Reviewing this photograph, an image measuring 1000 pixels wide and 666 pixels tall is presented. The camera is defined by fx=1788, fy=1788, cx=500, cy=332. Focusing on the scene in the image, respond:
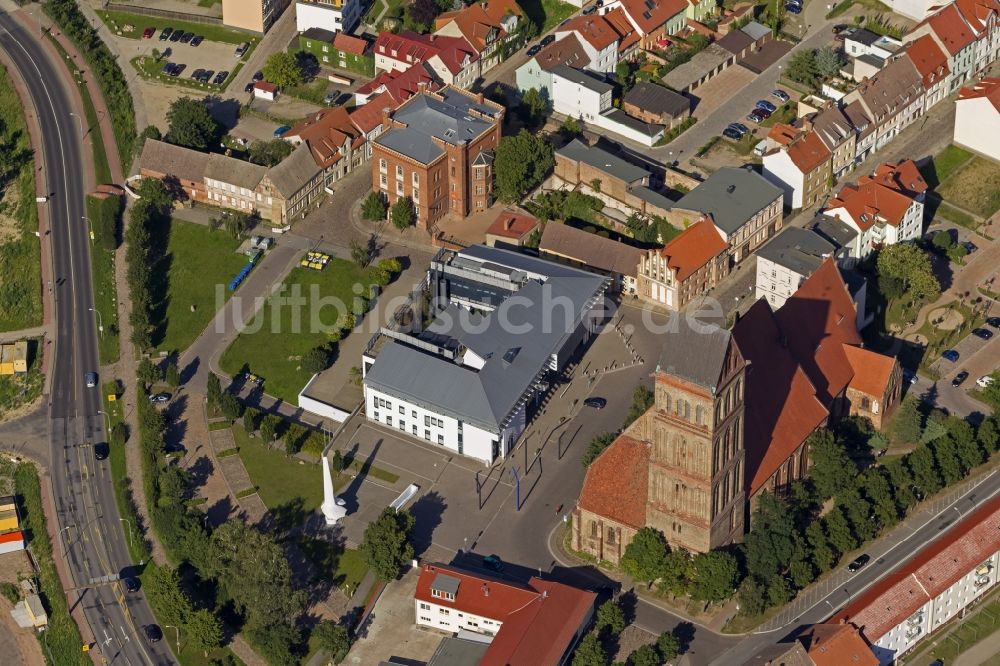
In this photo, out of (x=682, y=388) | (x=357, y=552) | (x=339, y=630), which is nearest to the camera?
(x=682, y=388)

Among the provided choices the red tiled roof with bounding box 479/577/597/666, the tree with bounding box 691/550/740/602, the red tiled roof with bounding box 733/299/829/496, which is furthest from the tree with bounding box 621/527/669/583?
the red tiled roof with bounding box 733/299/829/496

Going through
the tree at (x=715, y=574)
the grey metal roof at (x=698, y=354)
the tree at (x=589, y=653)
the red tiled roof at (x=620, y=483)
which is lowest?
the tree at (x=589, y=653)

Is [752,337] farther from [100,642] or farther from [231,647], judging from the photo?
[100,642]

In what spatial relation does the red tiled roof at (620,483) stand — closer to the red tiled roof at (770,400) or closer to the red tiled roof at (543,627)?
the red tiled roof at (543,627)

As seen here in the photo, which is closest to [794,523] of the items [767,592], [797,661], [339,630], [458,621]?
[767,592]

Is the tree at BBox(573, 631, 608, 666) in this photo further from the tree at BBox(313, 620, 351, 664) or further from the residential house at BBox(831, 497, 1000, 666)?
the residential house at BBox(831, 497, 1000, 666)

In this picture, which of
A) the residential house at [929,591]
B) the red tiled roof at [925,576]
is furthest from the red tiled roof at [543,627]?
the red tiled roof at [925,576]
